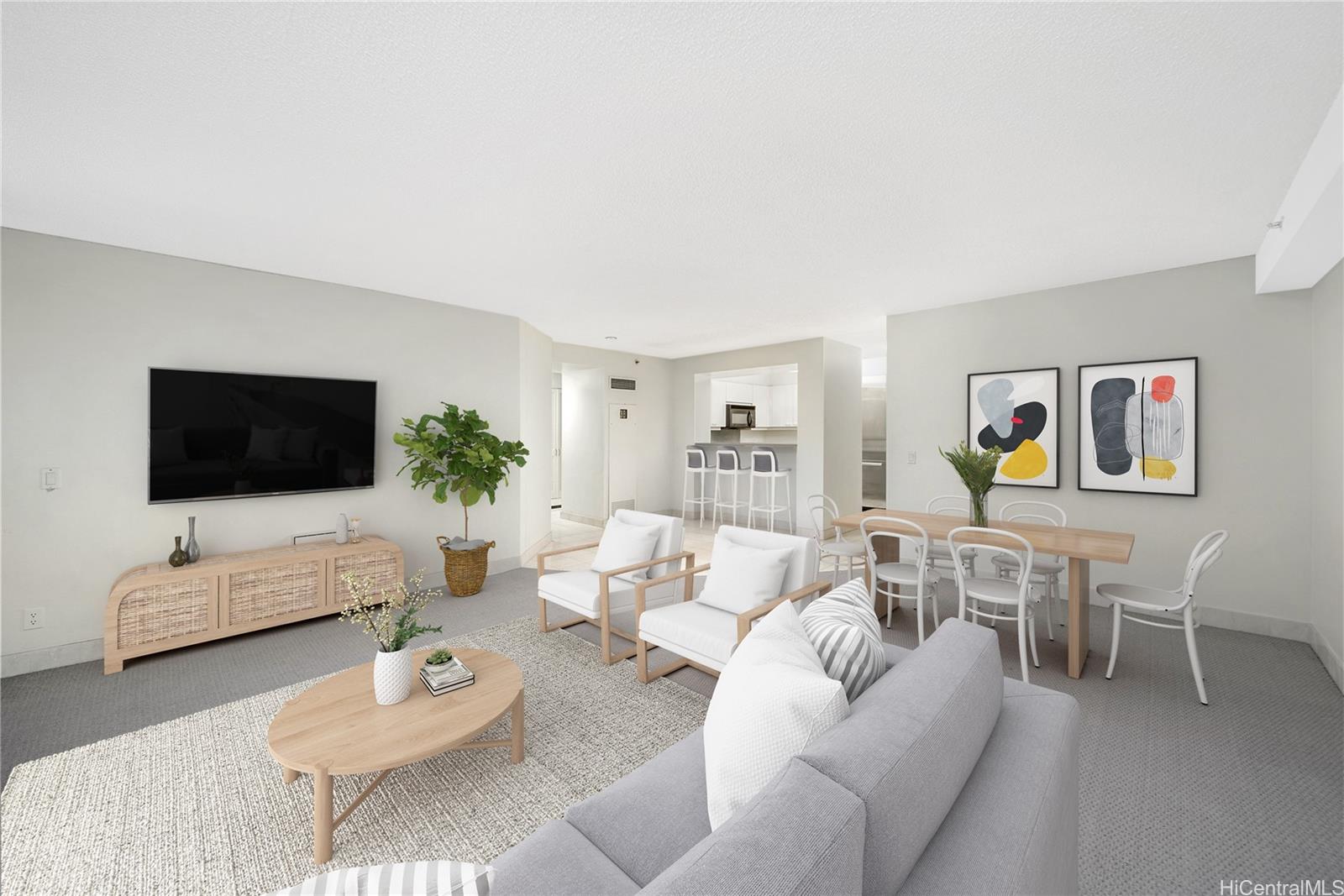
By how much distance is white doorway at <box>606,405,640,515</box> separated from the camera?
24.8 feet

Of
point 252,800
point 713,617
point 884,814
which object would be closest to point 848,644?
point 884,814

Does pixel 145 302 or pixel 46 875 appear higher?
pixel 145 302

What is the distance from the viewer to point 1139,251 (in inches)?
136

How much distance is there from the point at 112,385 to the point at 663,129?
3736 mm

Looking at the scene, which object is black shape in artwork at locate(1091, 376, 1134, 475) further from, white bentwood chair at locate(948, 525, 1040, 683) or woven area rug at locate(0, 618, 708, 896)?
woven area rug at locate(0, 618, 708, 896)

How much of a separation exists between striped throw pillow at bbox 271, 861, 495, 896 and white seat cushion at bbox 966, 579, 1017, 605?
9.36 feet

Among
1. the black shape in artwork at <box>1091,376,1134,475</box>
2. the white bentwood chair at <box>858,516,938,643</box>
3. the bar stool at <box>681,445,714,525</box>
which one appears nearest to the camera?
the white bentwood chair at <box>858,516,938,643</box>

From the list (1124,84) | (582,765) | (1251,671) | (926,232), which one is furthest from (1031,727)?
(1251,671)

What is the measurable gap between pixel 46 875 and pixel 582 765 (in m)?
1.65

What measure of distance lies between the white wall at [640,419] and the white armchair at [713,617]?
4670mm

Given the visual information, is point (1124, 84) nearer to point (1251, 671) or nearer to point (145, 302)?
point (1251, 671)

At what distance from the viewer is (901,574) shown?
11.4ft

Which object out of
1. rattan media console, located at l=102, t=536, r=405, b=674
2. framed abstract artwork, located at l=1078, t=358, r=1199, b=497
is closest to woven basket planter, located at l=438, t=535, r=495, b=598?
rattan media console, located at l=102, t=536, r=405, b=674

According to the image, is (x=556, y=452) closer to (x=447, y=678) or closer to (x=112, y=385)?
(x=112, y=385)
